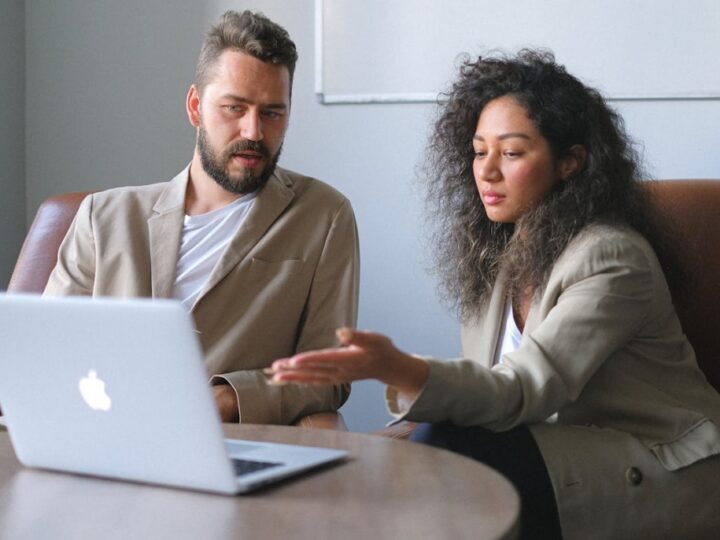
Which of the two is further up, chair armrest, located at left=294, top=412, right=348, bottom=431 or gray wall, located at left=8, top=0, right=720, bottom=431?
gray wall, located at left=8, top=0, right=720, bottom=431

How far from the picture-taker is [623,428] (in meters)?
1.91

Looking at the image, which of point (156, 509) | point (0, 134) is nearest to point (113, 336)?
point (156, 509)

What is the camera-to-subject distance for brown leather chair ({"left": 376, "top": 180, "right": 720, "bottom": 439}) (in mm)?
2285

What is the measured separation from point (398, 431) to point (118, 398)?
0.79 m

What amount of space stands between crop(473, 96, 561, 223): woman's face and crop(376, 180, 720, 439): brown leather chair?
1.03 ft

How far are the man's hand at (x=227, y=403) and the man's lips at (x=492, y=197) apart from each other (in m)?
0.57

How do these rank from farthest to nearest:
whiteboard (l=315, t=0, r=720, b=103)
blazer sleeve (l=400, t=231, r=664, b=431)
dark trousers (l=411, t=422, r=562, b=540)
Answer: whiteboard (l=315, t=0, r=720, b=103)
dark trousers (l=411, t=422, r=562, b=540)
blazer sleeve (l=400, t=231, r=664, b=431)

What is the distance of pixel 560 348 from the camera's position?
1.81 meters

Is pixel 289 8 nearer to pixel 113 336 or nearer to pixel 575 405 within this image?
pixel 575 405

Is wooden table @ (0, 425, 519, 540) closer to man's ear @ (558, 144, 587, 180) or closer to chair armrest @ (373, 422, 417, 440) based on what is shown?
chair armrest @ (373, 422, 417, 440)

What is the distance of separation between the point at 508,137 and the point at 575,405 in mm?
494

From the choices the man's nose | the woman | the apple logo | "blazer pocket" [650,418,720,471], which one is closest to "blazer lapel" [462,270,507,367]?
the woman

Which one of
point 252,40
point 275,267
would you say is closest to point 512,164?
point 275,267

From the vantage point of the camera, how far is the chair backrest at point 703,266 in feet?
7.50
